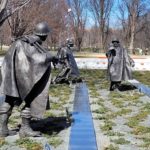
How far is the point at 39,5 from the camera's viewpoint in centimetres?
3444

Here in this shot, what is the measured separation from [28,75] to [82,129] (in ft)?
4.86

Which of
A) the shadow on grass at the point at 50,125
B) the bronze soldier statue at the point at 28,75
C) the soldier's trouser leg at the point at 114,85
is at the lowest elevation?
the soldier's trouser leg at the point at 114,85

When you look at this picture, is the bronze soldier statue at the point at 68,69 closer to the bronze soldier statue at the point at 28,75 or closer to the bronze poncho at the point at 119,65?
the bronze poncho at the point at 119,65

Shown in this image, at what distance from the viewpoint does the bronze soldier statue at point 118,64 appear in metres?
14.1

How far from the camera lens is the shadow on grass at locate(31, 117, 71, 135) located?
7454mm

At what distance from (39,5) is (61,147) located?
94.5 feet

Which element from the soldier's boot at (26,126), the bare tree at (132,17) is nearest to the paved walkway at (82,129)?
the soldier's boot at (26,126)

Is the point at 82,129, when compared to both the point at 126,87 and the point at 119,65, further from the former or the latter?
the point at 126,87

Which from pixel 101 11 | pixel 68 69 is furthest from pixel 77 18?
pixel 68 69

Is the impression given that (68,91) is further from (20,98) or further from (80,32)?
(80,32)

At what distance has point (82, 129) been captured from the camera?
7.63 metres

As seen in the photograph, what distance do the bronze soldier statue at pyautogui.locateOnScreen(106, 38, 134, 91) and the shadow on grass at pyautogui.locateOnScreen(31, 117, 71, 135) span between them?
222 inches

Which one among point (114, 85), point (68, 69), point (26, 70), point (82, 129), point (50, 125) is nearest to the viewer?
point (26, 70)

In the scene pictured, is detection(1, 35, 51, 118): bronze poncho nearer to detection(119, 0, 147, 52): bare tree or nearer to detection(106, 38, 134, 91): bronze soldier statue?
detection(106, 38, 134, 91): bronze soldier statue
